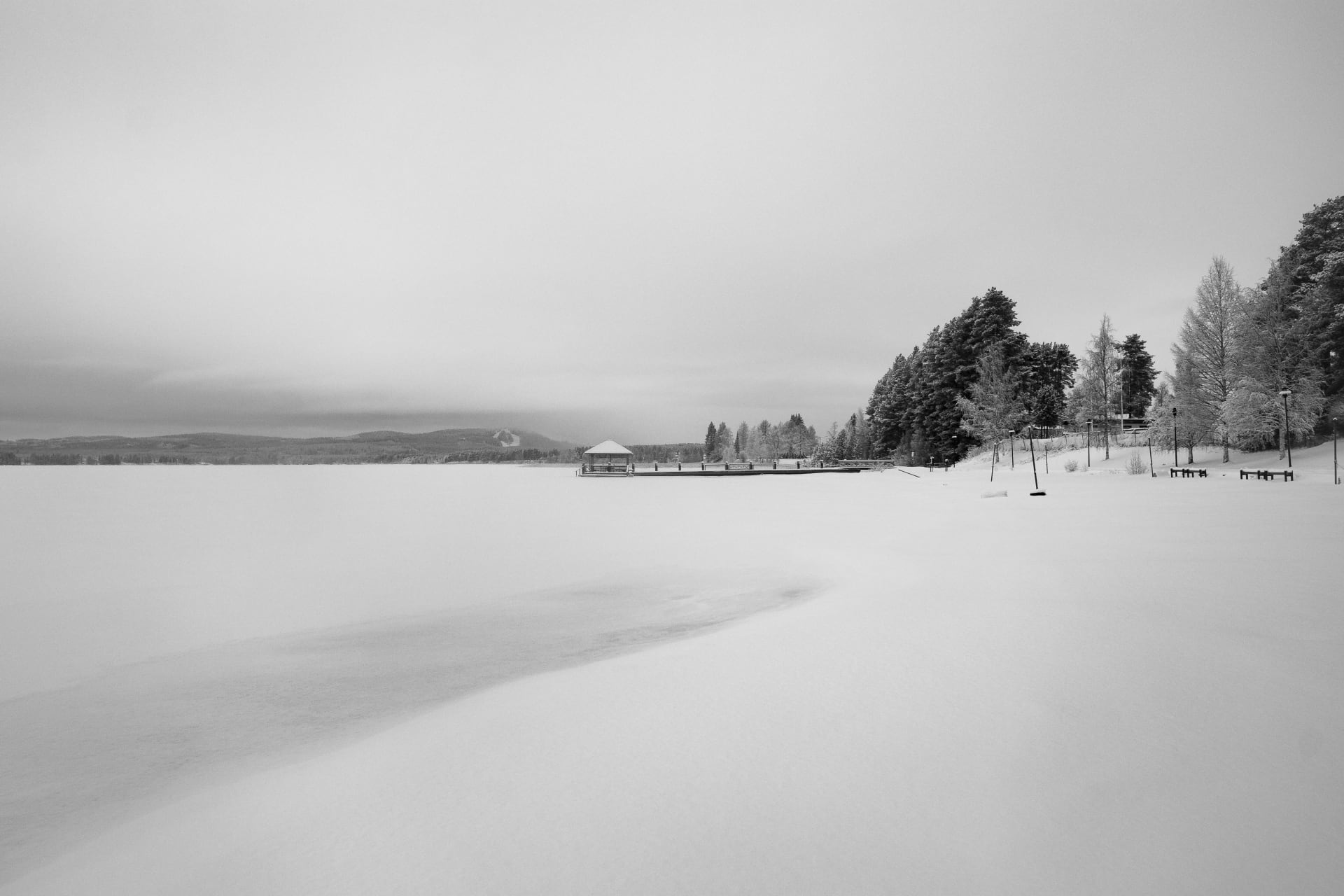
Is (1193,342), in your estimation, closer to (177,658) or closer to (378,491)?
(177,658)

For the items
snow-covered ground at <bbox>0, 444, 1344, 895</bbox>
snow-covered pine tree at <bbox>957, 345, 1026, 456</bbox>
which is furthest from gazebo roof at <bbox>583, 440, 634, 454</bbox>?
snow-covered ground at <bbox>0, 444, 1344, 895</bbox>

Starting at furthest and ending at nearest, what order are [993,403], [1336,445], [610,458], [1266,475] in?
[610,458] < [993,403] < [1336,445] < [1266,475]

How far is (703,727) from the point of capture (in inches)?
165

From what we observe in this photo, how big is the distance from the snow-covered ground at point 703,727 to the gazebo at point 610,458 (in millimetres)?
47180

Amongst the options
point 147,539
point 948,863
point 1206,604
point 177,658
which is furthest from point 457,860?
point 147,539

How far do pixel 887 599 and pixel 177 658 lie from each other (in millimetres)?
7802

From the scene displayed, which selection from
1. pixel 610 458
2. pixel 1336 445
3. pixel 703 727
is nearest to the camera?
pixel 703 727

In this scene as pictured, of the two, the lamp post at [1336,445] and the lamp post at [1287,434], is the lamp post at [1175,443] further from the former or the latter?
the lamp post at [1336,445]

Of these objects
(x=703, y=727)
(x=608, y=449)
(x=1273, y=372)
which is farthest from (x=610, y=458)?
(x=703, y=727)

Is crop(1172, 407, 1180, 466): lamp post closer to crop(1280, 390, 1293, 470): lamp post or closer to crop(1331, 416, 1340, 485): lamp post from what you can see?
crop(1280, 390, 1293, 470): lamp post

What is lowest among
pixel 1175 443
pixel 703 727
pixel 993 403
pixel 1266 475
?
pixel 703 727

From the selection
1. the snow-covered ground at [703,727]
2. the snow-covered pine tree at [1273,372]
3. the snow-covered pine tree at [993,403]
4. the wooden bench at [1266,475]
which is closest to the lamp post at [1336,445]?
the snow-covered pine tree at [1273,372]

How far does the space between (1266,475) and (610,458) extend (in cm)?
5006

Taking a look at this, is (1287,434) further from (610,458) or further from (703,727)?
(610,458)
